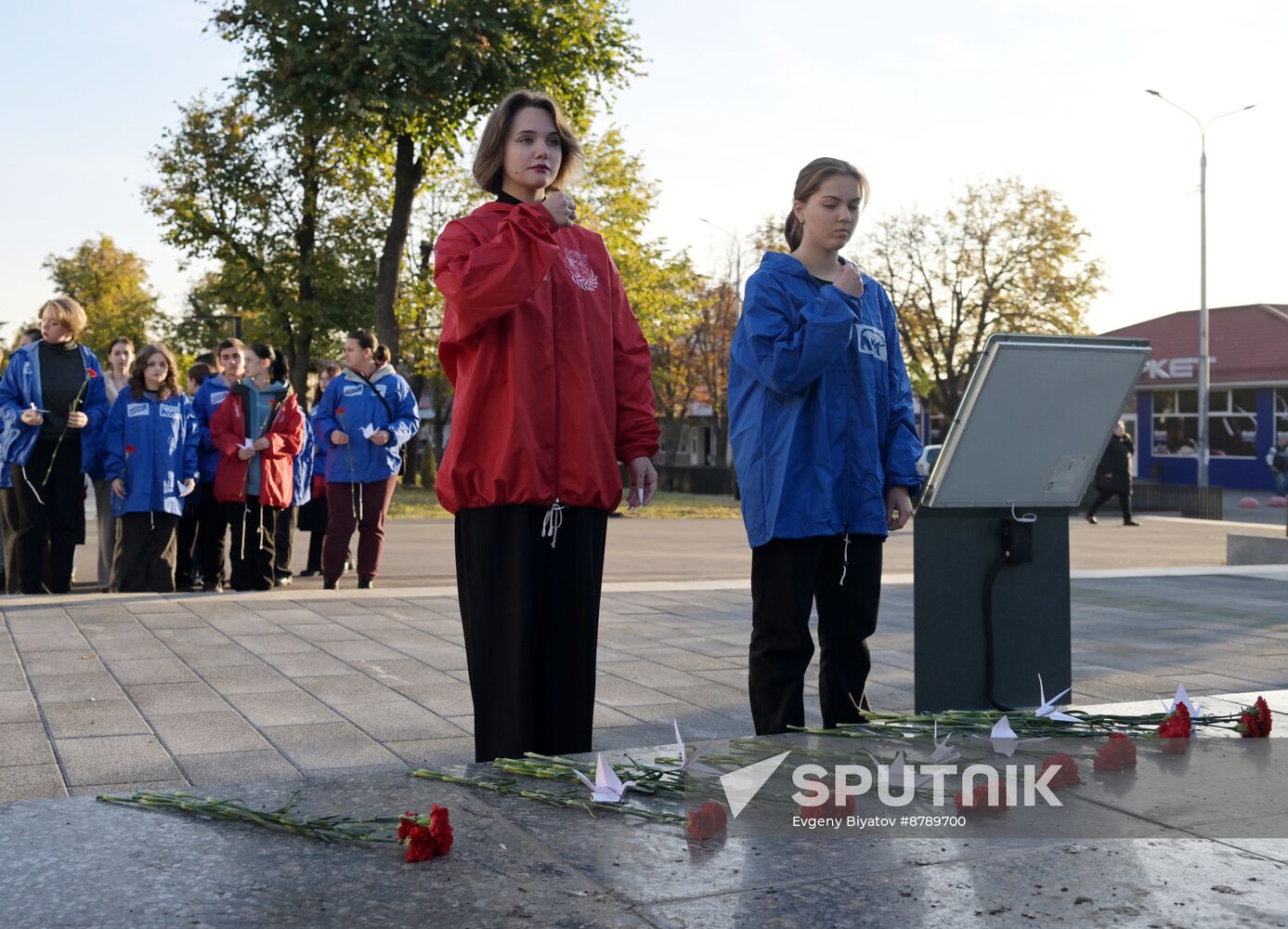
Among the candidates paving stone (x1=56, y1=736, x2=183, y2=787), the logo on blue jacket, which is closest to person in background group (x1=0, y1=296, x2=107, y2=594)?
paving stone (x1=56, y1=736, x2=183, y2=787)

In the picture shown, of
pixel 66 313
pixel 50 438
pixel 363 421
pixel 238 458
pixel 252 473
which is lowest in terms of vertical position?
pixel 252 473

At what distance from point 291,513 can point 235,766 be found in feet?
24.3

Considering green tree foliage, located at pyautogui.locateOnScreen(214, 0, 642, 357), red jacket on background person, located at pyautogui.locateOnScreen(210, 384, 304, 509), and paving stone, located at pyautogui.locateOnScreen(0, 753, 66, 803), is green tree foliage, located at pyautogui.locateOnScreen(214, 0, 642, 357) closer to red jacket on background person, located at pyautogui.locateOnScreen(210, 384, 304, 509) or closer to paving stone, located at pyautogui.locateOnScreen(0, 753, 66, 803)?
red jacket on background person, located at pyautogui.locateOnScreen(210, 384, 304, 509)

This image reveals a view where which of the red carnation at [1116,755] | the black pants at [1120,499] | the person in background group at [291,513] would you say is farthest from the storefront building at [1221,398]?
the red carnation at [1116,755]

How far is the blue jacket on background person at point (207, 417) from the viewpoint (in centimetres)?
1073

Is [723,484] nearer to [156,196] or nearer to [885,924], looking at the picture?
[156,196]

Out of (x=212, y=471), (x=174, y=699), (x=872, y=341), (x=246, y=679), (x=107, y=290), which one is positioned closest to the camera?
(x=872, y=341)

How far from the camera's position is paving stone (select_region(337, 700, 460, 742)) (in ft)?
17.6

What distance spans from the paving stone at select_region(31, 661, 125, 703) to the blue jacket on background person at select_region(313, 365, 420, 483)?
384cm

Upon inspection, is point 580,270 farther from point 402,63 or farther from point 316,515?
point 402,63

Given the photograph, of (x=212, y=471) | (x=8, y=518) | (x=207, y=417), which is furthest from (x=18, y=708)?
(x=207, y=417)

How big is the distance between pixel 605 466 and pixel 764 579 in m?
0.75

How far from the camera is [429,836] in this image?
8.83 ft

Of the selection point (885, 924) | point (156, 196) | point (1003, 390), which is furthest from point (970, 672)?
point (156, 196)
